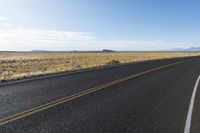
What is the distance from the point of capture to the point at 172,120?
6.52 meters

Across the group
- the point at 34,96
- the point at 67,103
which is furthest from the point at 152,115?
the point at 34,96

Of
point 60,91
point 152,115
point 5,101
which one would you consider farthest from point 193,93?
point 5,101

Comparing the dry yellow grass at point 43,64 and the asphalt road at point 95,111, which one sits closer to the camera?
the asphalt road at point 95,111

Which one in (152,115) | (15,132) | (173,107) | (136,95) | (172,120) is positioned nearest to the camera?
(15,132)

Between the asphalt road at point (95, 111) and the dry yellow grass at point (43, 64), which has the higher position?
the asphalt road at point (95, 111)

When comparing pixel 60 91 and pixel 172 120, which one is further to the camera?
pixel 60 91

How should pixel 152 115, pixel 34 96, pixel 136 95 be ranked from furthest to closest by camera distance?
1. pixel 136 95
2. pixel 34 96
3. pixel 152 115

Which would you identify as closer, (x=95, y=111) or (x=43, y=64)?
(x=95, y=111)

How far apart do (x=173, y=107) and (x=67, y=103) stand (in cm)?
311

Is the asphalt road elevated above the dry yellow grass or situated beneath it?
elevated above

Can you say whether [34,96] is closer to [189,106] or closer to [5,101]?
[5,101]

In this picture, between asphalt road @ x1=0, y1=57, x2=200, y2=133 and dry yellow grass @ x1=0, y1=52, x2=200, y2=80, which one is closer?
asphalt road @ x1=0, y1=57, x2=200, y2=133

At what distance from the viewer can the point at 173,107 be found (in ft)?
26.2

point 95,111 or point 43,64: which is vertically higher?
point 95,111
